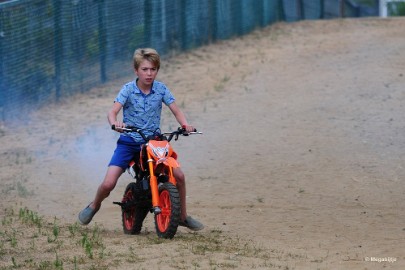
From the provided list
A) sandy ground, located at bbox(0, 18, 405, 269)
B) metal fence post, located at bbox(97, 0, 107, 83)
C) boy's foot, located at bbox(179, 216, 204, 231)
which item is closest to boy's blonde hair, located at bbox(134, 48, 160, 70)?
boy's foot, located at bbox(179, 216, 204, 231)

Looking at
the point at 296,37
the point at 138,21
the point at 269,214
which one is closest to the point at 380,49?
the point at 296,37

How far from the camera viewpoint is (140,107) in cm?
794

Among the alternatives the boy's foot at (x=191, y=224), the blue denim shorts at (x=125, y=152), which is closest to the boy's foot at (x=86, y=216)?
the blue denim shorts at (x=125, y=152)

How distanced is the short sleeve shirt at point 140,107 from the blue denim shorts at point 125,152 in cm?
5

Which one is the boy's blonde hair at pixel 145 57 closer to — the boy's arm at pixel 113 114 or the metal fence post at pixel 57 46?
the boy's arm at pixel 113 114

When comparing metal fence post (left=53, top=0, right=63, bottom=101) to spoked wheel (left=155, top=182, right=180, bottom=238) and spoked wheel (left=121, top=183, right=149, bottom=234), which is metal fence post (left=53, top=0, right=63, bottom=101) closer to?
spoked wheel (left=121, top=183, right=149, bottom=234)

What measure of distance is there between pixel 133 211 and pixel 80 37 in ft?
24.6

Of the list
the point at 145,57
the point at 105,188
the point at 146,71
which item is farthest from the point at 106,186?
the point at 145,57

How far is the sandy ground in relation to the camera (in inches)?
344

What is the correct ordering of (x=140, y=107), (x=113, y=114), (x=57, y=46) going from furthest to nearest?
(x=57, y=46) < (x=140, y=107) < (x=113, y=114)

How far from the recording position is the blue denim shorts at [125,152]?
7945 millimetres

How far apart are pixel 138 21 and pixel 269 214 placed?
26.8ft

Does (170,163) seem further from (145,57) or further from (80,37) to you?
(80,37)

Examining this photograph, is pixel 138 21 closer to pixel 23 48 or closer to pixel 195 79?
pixel 195 79
